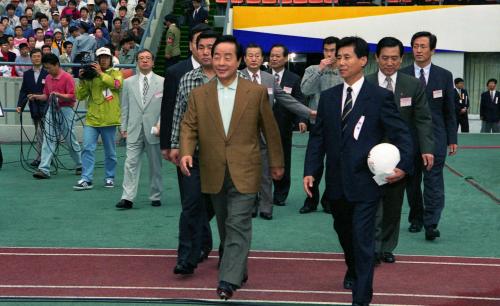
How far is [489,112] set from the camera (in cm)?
2709

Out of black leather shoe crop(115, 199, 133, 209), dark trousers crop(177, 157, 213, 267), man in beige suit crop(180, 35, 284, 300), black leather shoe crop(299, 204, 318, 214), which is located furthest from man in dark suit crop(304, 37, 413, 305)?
black leather shoe crop(115, 199, 133, 209)

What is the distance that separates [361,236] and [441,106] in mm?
3308

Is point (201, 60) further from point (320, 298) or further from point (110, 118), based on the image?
point (110, 118)

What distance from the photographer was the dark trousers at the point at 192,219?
325 inches

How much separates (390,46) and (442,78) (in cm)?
116

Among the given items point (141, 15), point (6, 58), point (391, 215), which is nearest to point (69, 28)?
point (141, 15)

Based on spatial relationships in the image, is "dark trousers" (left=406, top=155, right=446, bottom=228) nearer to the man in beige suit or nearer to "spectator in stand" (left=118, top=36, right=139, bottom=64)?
the man in beige suit

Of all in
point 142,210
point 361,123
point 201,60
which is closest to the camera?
point 361,123

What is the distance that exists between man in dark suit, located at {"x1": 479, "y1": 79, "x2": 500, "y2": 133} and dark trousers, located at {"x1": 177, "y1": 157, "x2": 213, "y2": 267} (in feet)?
65.1

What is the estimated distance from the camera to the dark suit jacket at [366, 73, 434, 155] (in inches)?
364

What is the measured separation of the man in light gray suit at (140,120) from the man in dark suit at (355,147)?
5134mm

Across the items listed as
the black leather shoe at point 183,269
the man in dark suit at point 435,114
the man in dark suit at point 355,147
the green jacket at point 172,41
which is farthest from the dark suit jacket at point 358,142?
the green jacket at point 172,41

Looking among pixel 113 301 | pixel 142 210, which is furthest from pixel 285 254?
pixel 142 210

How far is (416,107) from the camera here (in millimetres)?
9312
